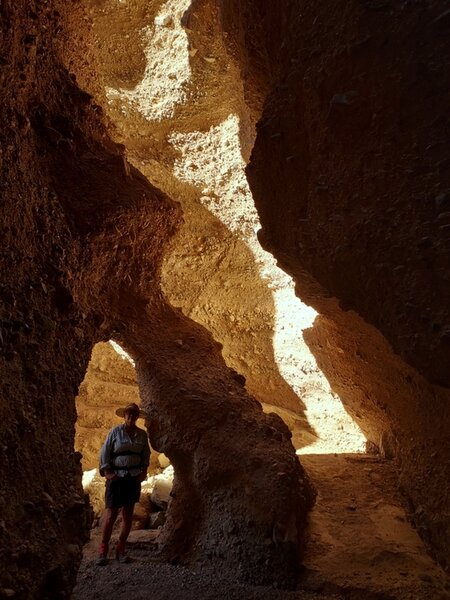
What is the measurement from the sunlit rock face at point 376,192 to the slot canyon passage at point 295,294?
0.04ft

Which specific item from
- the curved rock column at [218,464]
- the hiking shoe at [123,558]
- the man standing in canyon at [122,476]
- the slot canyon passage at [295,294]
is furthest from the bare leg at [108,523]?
the curved rock column at [218,464]

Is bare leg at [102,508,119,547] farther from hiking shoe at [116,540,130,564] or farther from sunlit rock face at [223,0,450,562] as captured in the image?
sunlit rock face at [223,0,450,562]

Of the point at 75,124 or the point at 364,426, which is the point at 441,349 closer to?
the point at 364,426

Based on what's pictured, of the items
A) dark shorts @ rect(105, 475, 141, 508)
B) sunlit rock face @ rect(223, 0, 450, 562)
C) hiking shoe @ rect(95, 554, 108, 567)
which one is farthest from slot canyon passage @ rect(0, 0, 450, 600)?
dark shorts @ rect(105, 475, 141, 508)

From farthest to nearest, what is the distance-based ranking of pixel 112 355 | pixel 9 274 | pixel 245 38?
pixel 112 355
pixel 245 38
pixel 9 274

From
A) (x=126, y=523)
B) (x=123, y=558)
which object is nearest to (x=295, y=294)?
(x=126, y=523)

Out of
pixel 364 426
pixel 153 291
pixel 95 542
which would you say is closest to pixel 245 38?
pixel 153 291

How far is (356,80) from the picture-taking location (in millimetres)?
2602

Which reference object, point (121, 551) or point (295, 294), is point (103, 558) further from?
point (295, 294)

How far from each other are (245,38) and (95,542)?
437 cm

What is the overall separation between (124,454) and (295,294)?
1.71 m

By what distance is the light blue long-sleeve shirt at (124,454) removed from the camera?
3.52 metres

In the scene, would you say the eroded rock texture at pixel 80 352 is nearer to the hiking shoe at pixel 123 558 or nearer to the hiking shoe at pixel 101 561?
the hiking shoe at pixel 123 558

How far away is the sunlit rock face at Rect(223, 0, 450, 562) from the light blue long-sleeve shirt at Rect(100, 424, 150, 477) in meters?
1.61
